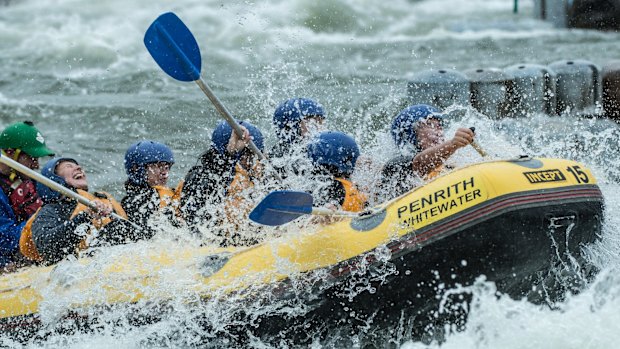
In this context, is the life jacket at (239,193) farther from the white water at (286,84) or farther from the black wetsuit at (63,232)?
the black wetsuit at (63,232)

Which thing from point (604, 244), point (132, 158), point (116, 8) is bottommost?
point (116, 8)

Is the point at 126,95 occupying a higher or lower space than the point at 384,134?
lower

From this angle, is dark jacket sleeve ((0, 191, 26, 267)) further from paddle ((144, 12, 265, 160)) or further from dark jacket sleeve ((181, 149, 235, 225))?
paddle ((144, 12, 265, 160))

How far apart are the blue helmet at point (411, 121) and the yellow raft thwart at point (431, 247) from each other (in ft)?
3.39

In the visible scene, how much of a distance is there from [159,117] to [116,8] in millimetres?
7846

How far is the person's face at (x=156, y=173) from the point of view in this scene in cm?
578

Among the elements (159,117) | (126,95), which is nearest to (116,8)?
(126,95)

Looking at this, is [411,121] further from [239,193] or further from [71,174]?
[71,174]

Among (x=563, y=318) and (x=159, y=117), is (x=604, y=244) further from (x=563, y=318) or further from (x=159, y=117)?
(x=159, y=117)

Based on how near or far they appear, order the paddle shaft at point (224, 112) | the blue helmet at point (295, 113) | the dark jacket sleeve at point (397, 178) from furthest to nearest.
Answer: the blue helmet at point (295, 113), the dark jacket sleeve at point (397, 178), the paddle shaft at point (224, 112)

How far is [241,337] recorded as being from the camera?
16.6 feet

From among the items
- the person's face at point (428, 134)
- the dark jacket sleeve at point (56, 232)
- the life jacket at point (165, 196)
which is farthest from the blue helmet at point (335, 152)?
the dark jacket sleeve at point (56, 232)

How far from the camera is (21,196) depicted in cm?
600

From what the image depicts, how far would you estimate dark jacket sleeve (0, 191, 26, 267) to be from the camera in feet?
19.1
